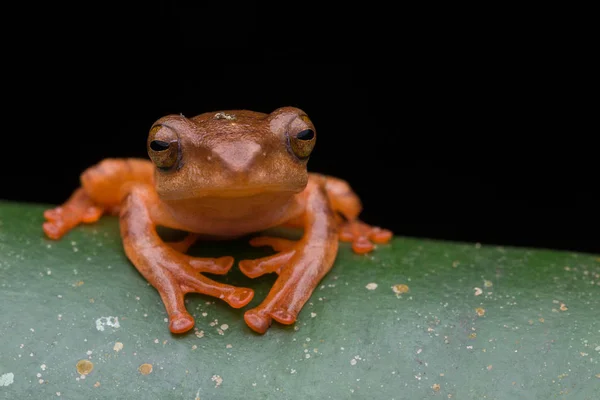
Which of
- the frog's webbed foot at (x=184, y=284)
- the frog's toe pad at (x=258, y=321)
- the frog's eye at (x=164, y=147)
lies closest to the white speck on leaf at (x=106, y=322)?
the frog's webbed foot at (x=184, y=284)

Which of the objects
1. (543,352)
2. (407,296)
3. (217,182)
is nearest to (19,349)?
(217,182)

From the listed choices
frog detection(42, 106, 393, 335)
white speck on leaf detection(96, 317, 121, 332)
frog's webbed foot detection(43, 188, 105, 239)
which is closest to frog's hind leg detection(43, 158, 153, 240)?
frog's webbed foot detection(43, 188, 105, 239)

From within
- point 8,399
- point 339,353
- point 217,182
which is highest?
point 217,182

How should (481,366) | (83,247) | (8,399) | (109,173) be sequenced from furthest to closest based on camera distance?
(109,173), (83,247), (481,366), (8,399)

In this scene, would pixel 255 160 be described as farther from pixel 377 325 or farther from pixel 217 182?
pixel 377 325

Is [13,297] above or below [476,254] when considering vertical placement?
below

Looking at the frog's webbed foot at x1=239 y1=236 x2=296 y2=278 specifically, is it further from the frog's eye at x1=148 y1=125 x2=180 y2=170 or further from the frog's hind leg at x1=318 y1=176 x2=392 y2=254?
the frog's eye at x1=148 y1=125 x2=180 y2=170

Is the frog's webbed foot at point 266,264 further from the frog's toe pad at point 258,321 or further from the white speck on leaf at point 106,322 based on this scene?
the white speck on leaf at point 106,322

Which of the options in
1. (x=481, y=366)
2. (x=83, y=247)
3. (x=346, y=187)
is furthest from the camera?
(x=346, y=187)
